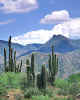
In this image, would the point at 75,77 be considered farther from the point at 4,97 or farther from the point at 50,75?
the point at 4,97

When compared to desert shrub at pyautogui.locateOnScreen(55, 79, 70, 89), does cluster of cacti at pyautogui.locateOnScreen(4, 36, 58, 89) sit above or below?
above

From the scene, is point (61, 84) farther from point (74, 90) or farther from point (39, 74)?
point (39, 74)

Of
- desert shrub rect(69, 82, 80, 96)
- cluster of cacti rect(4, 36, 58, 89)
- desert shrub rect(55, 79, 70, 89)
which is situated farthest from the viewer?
desert shrub rect(55, 79, 70, 89)

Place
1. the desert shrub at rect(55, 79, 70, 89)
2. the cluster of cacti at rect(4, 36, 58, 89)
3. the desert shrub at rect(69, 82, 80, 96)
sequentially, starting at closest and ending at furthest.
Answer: the desert shrub at rect(69, 82, 80, 96), the cluster of cacti at rect(4, 36, 58, 89), the desert shrub at rect(55, 79, 70, 89)

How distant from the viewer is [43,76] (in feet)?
103

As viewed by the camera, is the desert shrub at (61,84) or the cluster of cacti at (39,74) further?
the desert shrub at (61,84)

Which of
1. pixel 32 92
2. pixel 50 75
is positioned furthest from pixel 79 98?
pixel 50 75

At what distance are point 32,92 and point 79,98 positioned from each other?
5880mm

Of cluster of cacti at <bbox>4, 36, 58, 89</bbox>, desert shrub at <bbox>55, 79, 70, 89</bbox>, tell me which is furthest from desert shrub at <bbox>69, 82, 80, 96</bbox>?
cluster of cacti at <bbox>4, 36, 58, 89</bbox>

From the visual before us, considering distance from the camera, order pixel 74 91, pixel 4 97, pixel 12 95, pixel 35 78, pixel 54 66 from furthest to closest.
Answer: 1. pixel 54 66
2. pixel 35 78
3. pixel 74 91
4. pixel 12 95
5. pixel 4 97

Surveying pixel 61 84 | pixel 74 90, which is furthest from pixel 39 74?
pixel 61 84

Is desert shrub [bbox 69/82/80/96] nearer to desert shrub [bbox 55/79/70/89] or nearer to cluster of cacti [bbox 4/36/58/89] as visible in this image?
desert shrub [bbox 55/79/70/89]

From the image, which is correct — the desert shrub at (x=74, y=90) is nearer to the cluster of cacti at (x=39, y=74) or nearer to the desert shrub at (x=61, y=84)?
the desert shrub at (x=61, y=84)

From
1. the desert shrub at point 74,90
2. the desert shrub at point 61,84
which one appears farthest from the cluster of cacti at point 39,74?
the desert shrub at point 74,90
